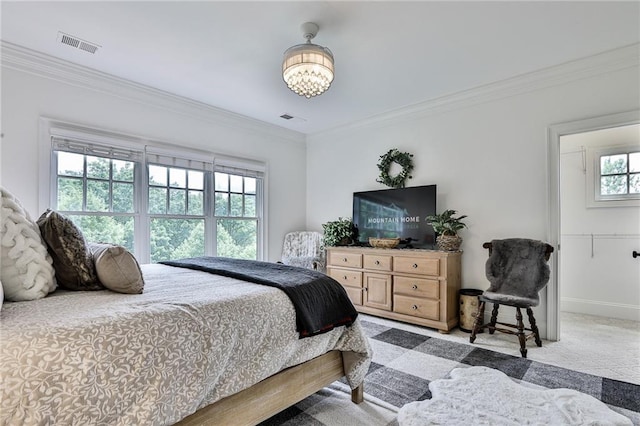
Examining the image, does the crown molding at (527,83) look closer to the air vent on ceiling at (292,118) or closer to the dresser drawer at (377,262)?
the air vent on ceiling at (292,118)

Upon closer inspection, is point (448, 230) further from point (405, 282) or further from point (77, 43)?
point (77, 43)

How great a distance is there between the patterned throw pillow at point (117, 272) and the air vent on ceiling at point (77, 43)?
2156 millimetres

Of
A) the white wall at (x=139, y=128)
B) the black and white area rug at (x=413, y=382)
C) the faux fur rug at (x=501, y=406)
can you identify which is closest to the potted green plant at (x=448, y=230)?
the black and white area rug at (x=413, y=382)

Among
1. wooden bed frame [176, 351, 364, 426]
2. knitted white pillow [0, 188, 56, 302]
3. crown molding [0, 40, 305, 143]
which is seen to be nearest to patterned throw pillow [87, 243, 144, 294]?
knitted white pillow [0, 188, 56, 302]

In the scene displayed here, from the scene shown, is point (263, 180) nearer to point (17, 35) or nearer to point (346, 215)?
point (346, 215)

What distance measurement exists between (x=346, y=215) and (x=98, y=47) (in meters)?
3.56

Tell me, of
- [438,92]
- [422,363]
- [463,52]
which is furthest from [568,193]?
[422,363]

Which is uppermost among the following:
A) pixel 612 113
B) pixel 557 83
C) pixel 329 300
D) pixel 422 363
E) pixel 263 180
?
pixel 557 83

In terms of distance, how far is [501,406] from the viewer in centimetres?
192

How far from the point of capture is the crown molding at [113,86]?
284cm

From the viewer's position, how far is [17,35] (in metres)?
2.62

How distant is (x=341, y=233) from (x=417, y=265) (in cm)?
127

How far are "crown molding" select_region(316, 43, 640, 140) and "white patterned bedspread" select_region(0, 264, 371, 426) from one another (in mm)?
3361

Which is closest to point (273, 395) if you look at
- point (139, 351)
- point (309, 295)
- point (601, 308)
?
point (309, 295)
